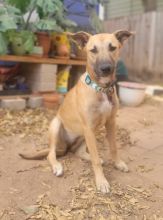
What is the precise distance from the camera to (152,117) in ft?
16.3

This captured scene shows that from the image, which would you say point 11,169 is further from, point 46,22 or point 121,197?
point 46,22

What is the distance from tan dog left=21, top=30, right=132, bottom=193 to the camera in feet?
8.66

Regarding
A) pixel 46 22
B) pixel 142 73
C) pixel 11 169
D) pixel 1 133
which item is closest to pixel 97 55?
pixel 11 169

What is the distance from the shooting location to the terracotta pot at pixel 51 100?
4.87m

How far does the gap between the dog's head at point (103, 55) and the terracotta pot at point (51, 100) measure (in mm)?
2122

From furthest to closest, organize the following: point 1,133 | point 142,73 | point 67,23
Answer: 1. point 142,73
2. point 67,23
3. point 1,133

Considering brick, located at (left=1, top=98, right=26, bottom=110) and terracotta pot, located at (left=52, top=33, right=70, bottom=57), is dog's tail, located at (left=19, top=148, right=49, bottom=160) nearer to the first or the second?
brick, located at (left=1, top=98, right=26, bottom=110)

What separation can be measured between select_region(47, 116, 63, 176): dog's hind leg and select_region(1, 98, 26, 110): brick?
58.9 inches

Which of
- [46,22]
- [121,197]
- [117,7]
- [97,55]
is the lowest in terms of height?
[121,197]

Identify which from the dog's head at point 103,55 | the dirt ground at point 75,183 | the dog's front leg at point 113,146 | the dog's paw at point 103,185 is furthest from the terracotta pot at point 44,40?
the dog's paw at point 103,185

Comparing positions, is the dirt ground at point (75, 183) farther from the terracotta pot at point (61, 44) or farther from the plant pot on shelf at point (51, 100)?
the terracotta pot at point (61, 44)

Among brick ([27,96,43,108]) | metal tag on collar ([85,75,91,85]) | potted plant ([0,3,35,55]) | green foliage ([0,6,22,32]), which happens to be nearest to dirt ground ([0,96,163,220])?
brick ([27,96,43,108])

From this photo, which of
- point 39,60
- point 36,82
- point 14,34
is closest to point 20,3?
point 14,34

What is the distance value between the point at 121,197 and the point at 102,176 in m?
0.25
